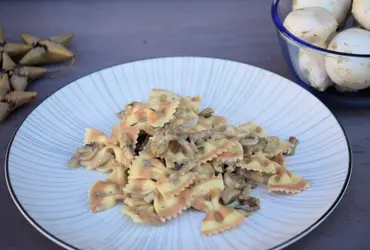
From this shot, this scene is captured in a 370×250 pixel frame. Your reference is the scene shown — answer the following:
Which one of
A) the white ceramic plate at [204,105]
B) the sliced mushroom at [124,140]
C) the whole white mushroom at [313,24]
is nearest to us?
the white ceramic plate at [204,105]

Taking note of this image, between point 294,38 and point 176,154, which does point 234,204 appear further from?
point 294,38

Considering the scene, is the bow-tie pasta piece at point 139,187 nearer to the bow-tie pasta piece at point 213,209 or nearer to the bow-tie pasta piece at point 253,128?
the bow-tie pasta piece at point 213,209

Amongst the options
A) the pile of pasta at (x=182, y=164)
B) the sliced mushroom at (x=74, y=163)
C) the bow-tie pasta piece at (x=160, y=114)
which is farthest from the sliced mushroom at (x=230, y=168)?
the sliced mushroom at (x=74, y=163)

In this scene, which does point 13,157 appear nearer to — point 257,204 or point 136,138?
point 136,138

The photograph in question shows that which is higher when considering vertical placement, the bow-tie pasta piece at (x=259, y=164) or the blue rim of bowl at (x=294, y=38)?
the blue rim of bowl at (x=294, y=38)

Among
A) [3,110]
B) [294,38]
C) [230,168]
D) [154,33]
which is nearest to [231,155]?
[230,168]

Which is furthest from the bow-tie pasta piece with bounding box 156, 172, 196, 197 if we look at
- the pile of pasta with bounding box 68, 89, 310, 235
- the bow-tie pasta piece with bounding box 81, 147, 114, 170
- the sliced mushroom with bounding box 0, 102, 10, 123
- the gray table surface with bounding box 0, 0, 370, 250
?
the sliced mushroom with bounding box 0, 102, 10, 123

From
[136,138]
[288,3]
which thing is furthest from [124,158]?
[288,3]
